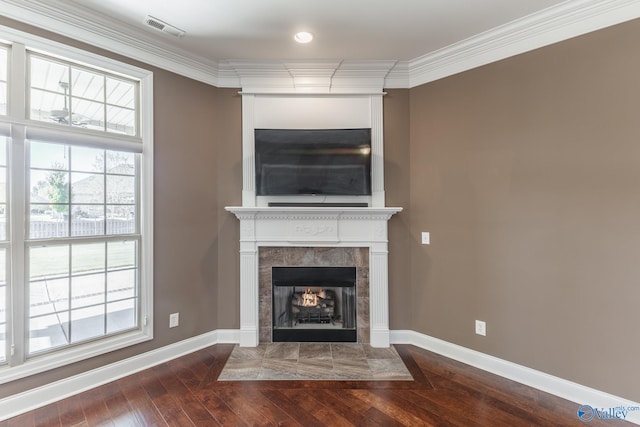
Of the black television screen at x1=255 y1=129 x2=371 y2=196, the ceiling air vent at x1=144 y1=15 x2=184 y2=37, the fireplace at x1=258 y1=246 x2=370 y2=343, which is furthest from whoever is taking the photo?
the fireplace at x1=258 y1=246 x2=370 y2=343

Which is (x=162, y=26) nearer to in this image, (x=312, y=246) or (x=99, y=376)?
(x=312, y=246)

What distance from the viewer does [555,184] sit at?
2246 mm

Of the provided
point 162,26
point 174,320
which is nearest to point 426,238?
point 174,320

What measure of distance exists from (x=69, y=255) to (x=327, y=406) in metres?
2.30

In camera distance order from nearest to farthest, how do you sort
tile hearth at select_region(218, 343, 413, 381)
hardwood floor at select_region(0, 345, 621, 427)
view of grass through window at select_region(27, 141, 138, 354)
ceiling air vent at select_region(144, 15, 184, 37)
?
hardwood floor at select_region(0, 345, 621, 427)
view of grass through window at select_region(27, 141, 138, 354)
ceiling air vent at select_region(144, 15, 184, 37)
tile hearth at select_region(218, 343, 413, 381)

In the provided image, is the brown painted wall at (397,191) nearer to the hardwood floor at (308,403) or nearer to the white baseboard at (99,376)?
the hardwood floor at (308,403)

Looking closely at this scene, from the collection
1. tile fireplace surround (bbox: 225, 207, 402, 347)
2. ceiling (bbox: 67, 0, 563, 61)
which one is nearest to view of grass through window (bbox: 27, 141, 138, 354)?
tile fireplace surround (bbox: 225, 207, 402, 347)

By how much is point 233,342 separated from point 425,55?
3.55 metres

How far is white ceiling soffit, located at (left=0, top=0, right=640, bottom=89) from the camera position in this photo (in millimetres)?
2027

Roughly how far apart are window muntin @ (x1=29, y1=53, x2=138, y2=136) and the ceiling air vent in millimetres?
546

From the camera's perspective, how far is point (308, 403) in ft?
6.83

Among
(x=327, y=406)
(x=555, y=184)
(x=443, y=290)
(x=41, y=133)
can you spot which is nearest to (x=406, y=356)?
(x=443, y=290)

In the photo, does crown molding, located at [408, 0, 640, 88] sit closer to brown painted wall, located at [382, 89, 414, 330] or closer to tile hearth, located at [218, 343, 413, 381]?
brown painted wall, located at [382, 89, 414, 330]

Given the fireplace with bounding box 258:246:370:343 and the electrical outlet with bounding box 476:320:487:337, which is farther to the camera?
the fireplace with bounding box 258:246:370:343
